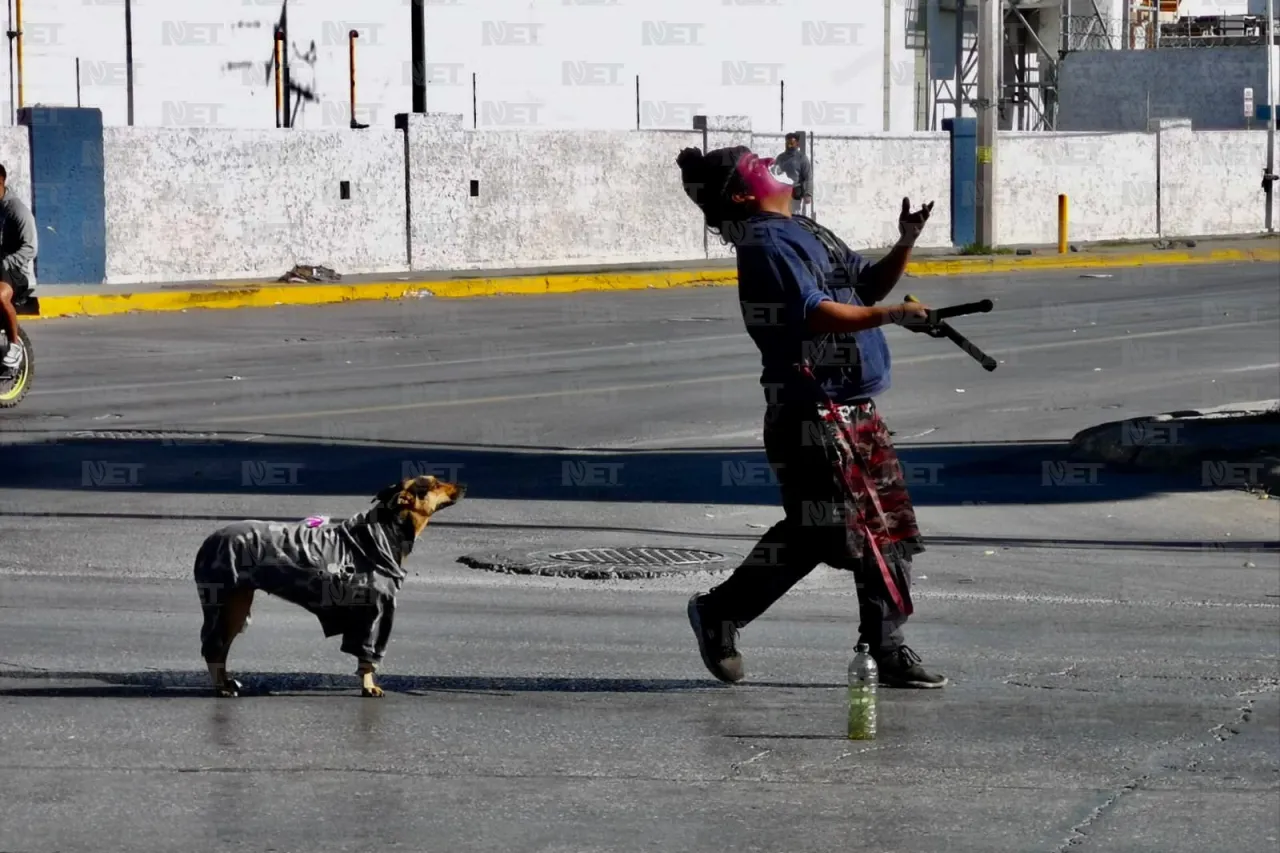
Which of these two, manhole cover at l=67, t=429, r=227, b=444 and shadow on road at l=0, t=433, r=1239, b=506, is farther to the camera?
manhole cover at l=67, t=429, r=227, b=444

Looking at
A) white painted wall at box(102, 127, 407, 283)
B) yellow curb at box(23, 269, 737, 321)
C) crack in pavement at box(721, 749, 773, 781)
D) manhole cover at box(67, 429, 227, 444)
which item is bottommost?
crack in pavement at box(721, 749, 773, 781)

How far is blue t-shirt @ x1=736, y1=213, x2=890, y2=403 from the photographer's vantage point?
6926 mm

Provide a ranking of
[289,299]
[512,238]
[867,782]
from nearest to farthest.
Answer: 1. [867,782]
2. [289,299]
3. [512,238]

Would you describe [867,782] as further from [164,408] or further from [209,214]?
[209,214]

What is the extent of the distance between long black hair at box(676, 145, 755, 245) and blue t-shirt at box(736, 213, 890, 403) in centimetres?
6

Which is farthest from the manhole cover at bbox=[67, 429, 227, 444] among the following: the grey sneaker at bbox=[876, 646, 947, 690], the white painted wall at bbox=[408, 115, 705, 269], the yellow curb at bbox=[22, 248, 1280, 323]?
the white painted wall at bbox=[408, 115, 705, 269]

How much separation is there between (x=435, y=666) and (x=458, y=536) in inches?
123

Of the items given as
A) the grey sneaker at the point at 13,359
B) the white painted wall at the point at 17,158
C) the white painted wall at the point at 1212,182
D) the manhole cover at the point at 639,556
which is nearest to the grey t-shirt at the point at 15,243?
the grey sneaker at the point at 13,359

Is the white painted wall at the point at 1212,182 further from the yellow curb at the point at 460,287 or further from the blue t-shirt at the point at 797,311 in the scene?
the blue t-shirt at the point at 797,311

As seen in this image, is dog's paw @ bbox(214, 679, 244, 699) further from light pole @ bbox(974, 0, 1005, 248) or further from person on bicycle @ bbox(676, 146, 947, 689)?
light pole @ bbox(974, 0, 1005, 248)

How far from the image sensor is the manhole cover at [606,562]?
988 cm

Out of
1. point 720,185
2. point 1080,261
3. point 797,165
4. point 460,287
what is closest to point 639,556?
point 720,185

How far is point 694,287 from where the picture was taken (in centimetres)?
3153

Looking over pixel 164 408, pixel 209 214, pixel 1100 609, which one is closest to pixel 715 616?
pixel 1100 609
